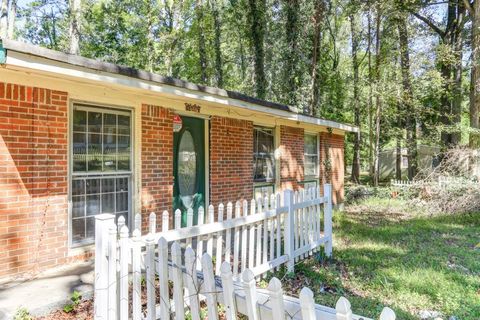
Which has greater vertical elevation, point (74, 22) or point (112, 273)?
point (74, 22)

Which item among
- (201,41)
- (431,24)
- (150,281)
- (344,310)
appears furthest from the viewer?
(201,41)

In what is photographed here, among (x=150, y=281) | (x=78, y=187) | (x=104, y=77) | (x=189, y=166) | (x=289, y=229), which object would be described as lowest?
(x=289, y=229)

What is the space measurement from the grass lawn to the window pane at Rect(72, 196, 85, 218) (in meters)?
2.88

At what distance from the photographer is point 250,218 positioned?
4.11 metres

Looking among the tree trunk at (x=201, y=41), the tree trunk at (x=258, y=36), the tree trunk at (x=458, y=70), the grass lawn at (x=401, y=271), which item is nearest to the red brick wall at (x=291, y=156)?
the grass lawn at (x=401, y=271)

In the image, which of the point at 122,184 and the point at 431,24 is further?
the point at 431,24

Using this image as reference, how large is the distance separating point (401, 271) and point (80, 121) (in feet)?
16.4

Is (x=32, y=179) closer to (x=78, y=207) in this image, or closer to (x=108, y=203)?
(x=78, y=207)

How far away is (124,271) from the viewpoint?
2506 millimetres

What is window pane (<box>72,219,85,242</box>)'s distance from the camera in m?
4.50

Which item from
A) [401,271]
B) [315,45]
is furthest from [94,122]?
[315,45]

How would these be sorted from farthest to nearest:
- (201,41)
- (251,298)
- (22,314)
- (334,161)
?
(201,41) < (334,161) < (22,314) < (251,298)

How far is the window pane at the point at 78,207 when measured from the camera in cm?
451

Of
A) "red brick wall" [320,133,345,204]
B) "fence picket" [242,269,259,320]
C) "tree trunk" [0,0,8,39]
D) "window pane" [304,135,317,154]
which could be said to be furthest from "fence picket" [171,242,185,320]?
"tree trunk" [0,0,8,39]
